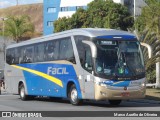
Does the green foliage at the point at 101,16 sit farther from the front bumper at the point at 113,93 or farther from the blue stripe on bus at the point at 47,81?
the front bumper at the point at 113,93

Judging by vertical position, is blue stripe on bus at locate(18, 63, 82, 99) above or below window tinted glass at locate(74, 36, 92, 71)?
below

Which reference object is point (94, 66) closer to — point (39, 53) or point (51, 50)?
point (51, 50)

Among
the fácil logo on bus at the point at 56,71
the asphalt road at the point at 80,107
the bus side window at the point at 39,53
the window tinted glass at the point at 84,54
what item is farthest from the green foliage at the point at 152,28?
the window tinted glass at the point at 84,54

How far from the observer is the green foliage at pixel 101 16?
250 ft

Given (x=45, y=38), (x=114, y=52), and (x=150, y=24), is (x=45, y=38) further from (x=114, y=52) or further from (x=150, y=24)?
(x=150, y=24)

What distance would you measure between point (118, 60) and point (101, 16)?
2246 inches

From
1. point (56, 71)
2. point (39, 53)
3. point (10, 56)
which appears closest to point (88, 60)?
point (56, 71)

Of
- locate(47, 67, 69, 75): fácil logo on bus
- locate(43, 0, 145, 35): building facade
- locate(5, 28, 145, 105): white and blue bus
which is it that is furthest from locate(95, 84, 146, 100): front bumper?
locate(43, 0, 145, 35): building facade

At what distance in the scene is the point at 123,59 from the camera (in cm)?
2103

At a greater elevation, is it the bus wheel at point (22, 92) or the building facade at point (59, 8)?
the building facade at point (59, 8)

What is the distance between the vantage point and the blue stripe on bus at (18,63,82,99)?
2283cm

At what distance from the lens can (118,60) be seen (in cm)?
2094

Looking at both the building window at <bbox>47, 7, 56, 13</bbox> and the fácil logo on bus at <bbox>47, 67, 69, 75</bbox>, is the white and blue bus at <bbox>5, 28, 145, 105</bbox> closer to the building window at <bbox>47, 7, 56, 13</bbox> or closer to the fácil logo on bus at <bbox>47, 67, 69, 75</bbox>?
the fácil logo on bus at <bbox>47, 67, 69, 75</bbox>

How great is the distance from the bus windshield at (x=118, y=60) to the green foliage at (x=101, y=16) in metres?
53.5
